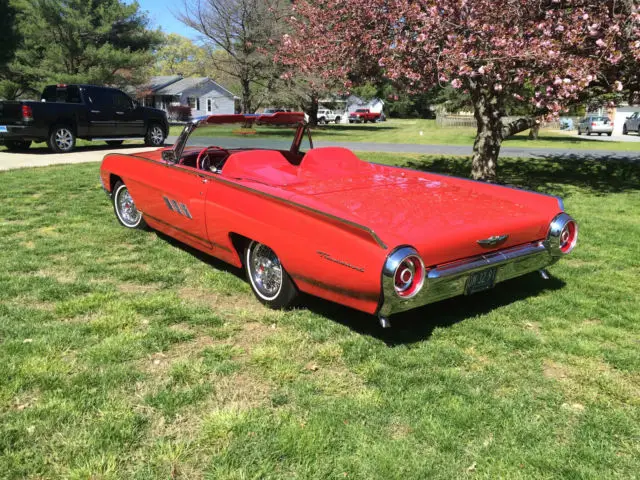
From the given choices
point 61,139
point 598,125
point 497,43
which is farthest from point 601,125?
point 61,139

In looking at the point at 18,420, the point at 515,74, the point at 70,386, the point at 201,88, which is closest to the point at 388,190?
the point at 70,386

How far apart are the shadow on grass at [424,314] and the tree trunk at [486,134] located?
5660 millimetres

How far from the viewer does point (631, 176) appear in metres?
12.0

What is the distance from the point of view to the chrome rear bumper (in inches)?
124

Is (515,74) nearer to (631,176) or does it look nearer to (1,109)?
(631,176)

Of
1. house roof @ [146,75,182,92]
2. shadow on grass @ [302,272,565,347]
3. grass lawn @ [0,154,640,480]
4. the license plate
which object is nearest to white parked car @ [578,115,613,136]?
grass lawn @ [0,154,640,480]

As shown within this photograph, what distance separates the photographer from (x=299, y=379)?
3.08 metres

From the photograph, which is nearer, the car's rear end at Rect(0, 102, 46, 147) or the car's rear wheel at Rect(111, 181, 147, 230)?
the car's rear wheel at Rect(111, 181, 147, 230)

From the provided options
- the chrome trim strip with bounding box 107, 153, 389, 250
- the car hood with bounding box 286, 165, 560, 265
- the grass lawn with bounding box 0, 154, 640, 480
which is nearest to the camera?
the grass lawn with bounding box 0, 154, 640, 480

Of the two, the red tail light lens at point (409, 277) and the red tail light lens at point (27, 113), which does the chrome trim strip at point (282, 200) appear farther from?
the red tail light lens at point (27, 113)

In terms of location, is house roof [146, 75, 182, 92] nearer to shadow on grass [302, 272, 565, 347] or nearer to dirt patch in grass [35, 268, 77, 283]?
dirt patch in grass [35, 268, 77, 283]

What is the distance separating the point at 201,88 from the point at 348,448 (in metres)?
53.0

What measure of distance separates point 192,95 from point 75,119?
39282mm

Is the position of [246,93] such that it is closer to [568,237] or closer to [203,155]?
[203,155]
